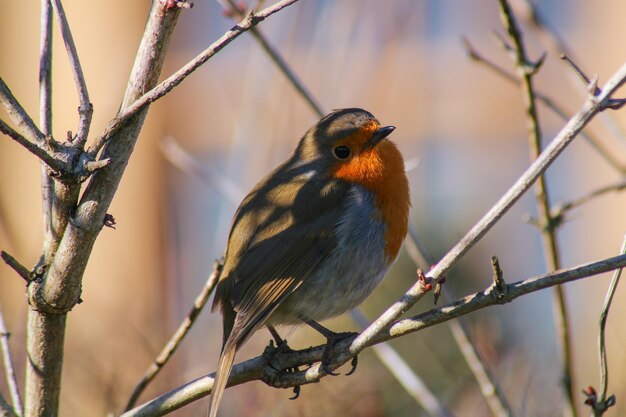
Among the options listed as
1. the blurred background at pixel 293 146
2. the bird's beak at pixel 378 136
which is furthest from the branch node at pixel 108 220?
the bird's beak at pixel 378 136

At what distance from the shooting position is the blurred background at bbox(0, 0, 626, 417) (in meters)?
3.65

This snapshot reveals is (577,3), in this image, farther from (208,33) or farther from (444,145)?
(208,33)

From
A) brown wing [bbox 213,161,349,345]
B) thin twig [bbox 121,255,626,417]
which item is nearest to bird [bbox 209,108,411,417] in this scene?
brown wing [bbox 213,161,349,345]

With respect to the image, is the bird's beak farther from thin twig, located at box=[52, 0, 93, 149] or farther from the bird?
thin twig, located at box=[52, 0, 93, 149]

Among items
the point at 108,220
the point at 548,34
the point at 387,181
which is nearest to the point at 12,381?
the point at 108,220

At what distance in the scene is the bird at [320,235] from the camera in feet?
9.70

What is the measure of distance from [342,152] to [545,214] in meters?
0.89

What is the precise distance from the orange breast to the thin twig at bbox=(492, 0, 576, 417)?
0.54m

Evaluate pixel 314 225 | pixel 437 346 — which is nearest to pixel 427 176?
pixel 437 346

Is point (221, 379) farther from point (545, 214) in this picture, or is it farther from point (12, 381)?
point (545, 214)

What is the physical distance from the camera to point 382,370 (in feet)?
13.7

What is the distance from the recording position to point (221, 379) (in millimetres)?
2234

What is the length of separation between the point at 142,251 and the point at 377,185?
14.9 feet

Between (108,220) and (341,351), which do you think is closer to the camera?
(108,220)
